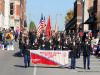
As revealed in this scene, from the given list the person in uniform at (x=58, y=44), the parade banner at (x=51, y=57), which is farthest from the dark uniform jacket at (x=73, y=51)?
the person in uniform at (x=58, y=44)

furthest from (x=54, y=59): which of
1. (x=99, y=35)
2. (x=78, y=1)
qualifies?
(x=78, y=1)

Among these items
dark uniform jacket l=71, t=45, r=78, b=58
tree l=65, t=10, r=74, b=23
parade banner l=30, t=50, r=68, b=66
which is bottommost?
parade banner l=30, t=50, r=68, b=66

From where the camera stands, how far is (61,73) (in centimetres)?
1711

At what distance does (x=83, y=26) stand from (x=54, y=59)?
176 ft

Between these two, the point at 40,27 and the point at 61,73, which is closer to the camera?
the point at 61,73

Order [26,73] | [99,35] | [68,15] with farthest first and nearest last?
1. [68,15]
2. [99,35]
3. [26,73]

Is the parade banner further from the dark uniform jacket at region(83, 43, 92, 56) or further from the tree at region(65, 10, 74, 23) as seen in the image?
the tree at region(65, 10, 74, 23)

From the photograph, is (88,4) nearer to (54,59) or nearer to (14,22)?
(14,22)

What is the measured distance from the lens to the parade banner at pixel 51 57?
19703mm

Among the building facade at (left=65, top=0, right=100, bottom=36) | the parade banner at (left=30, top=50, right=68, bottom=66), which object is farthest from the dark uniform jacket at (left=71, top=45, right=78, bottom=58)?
the building facade at (left=65, top=0, right=100, bottom=36)

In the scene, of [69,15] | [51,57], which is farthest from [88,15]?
[69,15]

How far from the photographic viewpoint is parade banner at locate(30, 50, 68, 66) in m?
19.7

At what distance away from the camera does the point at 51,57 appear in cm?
1991

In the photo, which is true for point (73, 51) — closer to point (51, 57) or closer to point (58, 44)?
point (51, 57)
